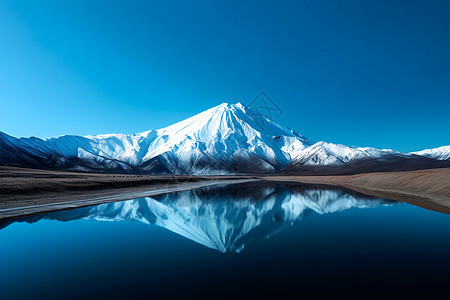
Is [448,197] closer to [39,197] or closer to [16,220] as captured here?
[16,220]

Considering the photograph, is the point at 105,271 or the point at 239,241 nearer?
the point at 105,271

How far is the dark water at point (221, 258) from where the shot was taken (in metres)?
8.34

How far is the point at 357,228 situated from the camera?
17.7 meters

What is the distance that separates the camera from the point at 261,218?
22297 mm

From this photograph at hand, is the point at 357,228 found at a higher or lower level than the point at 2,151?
lower

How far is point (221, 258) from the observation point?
1162 cm

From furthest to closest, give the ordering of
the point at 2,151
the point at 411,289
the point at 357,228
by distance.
Answer: 1. the point at 2,151
2. the point at 357,228
3. the point at 411,289

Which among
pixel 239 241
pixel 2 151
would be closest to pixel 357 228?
pixel 239 241

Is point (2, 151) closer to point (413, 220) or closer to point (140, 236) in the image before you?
point (140, 236)

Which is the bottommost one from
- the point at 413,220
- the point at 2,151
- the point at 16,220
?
the point at 16,220

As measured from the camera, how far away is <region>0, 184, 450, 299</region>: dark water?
328 inches

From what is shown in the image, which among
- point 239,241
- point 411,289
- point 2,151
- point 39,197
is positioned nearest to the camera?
point 411,289

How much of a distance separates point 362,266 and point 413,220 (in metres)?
13.7

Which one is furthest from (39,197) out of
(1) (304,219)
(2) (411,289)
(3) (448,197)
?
(3) (448,197)
